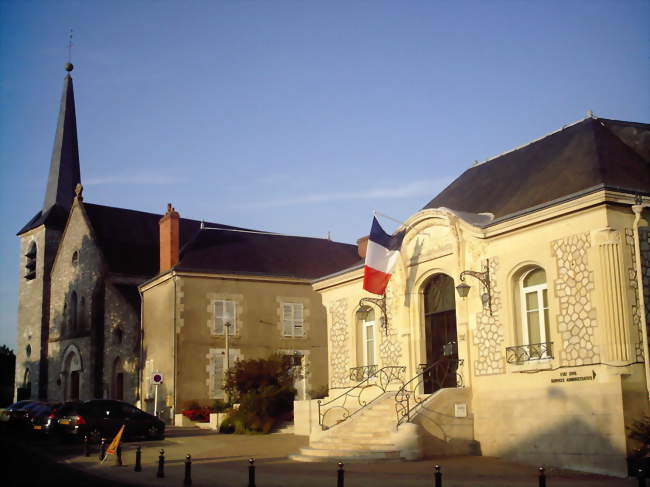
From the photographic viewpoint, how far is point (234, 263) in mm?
34688

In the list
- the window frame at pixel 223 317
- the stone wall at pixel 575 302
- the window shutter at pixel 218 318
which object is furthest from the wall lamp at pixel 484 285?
the window shutter at pixel 218 318

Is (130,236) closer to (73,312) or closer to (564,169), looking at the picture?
(73,312)

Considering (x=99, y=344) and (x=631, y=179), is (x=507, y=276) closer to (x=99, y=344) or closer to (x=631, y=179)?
(x=631, y=179)

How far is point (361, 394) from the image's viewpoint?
21.9 meters

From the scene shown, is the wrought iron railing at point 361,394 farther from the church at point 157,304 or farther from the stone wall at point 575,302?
the church at point 157,304

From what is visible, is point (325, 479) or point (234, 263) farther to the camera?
point (234, 263)

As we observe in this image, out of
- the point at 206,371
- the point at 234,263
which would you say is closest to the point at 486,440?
the point at 206,371

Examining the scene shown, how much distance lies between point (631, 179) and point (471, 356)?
207 inches

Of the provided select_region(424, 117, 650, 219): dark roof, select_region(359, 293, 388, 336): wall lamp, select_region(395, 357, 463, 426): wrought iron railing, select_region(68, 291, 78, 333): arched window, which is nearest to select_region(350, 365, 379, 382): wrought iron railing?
select_region(359, 293, 388, 336): wall lamp

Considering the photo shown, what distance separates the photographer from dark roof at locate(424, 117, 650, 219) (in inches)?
647

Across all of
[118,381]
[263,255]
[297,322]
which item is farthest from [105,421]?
[118,381]

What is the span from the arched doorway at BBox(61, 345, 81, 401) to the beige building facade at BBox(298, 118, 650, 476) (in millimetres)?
22992

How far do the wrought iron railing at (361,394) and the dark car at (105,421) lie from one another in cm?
534

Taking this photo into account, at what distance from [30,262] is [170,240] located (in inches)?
786
